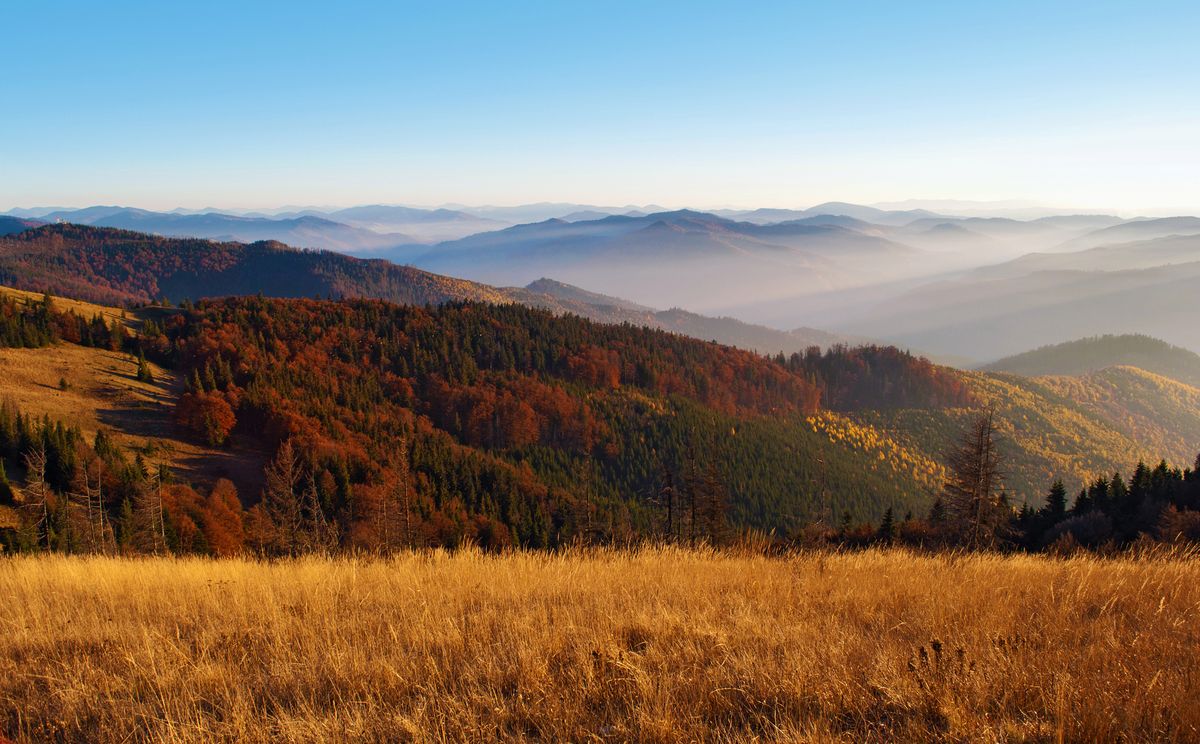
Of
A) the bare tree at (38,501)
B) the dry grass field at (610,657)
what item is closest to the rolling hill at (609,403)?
the bare tree at (38,501)

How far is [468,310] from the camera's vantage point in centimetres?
15950

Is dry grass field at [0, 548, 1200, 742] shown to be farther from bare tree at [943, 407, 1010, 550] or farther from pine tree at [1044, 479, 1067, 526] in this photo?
pine tree at [1044, 479, 1067, 526]

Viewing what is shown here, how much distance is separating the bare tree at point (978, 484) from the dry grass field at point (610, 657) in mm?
19827

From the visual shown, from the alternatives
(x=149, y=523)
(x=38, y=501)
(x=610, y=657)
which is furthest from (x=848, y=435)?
(x=610, y=657)

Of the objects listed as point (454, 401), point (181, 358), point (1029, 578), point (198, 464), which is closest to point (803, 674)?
point (1029, 578)

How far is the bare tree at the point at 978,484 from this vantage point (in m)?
25.4

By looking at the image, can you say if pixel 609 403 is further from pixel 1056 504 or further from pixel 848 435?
pixel 1056 504

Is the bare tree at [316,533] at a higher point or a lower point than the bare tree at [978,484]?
lower

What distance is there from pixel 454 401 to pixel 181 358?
48.1m

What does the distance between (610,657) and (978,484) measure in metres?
27.4

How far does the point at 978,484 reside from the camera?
2586 centimetres

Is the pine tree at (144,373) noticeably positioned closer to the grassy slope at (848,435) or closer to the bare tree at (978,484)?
the grassy slope at (848,435)

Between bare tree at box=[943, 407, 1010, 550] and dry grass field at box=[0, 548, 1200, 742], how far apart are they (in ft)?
65.0

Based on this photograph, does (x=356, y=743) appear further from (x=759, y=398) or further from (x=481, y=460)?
(x=759, y=398)
